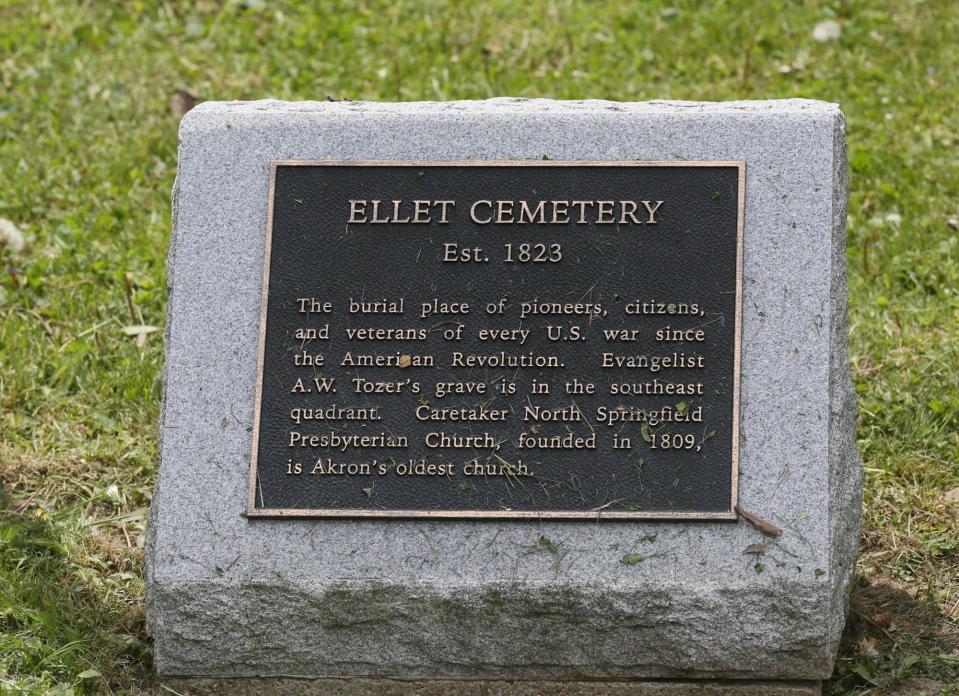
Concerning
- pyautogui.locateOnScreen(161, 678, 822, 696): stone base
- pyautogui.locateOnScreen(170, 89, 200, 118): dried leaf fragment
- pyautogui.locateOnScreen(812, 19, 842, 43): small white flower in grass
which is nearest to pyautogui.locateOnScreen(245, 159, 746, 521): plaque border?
pyautogui.locateOnScreen(161, 678, 822, 696): stone base

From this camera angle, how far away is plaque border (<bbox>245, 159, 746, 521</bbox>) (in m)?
3.58

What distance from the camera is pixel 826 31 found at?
6992 mm

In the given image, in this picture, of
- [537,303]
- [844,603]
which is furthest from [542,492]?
[844,603]

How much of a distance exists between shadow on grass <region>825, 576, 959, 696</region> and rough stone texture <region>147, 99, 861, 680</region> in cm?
35

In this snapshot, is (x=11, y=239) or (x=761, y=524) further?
(x=11, y=239)

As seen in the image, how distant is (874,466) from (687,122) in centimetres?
173

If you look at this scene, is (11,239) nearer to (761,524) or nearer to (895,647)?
(761,524)

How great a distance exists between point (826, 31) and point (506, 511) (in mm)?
4580

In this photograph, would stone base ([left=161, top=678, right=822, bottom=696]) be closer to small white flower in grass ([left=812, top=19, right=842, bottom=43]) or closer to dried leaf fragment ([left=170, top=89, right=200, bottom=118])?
dried leaf fragment ([left=170, top=89, right=200, bottom=118])

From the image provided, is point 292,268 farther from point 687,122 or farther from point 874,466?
point 874,466

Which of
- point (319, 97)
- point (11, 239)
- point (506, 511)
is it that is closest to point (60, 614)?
point (506, 511)

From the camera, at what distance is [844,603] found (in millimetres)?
3645

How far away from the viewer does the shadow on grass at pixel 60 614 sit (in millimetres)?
3840

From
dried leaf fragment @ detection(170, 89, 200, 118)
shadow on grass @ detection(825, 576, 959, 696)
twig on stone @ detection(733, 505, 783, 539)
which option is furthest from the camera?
Answer: dried leaf fragment @ detection(170, 89, 200, 118)
